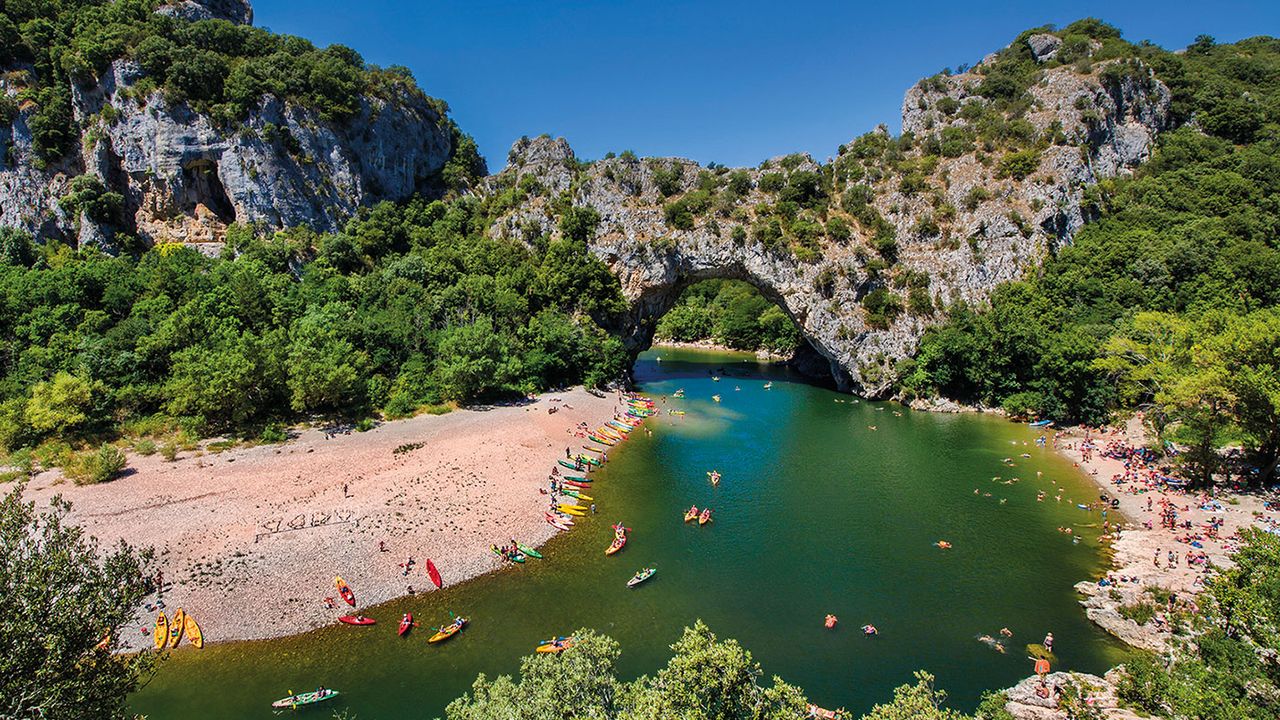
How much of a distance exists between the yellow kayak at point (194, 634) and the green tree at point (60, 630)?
10732 millimetres

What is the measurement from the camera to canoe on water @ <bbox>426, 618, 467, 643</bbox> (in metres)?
21.8

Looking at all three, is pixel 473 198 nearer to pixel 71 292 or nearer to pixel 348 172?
pixel 348 172

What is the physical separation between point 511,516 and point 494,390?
25.4m

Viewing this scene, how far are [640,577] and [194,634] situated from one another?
17.9 meters

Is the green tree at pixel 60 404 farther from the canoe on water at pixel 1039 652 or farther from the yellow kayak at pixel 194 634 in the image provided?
the canoe on water at pixel 1039 652

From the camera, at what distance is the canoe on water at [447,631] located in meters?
21.8

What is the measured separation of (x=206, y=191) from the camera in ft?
218

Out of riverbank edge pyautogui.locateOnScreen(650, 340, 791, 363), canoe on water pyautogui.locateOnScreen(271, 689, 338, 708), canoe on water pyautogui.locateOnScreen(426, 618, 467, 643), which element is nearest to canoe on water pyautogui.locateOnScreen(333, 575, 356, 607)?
canoe on water pyautogui.locateOnScreen(426, 618, 467, 643)

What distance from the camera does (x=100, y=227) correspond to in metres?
61.2

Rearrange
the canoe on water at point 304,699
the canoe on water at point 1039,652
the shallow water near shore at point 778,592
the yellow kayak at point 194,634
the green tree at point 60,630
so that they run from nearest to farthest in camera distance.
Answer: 1. the green tree at point 60,630
2. the canoe on water at point 304,699
3. the shallow water near shore at point 778,592
4. the canoe on water at point 1039,652
5. the yellow kayak at point 194,634

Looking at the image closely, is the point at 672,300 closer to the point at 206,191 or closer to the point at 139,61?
the point at 206,191

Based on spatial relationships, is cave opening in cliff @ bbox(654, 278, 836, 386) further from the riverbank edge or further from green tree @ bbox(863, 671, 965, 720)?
green tree @ bbox(863, 671, 965, 720)

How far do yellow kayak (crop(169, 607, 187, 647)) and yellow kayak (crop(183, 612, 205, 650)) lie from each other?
0.17 meters

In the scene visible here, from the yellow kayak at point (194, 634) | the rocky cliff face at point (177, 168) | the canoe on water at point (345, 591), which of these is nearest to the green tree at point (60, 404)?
the yellow kayak at point (194, 634)
